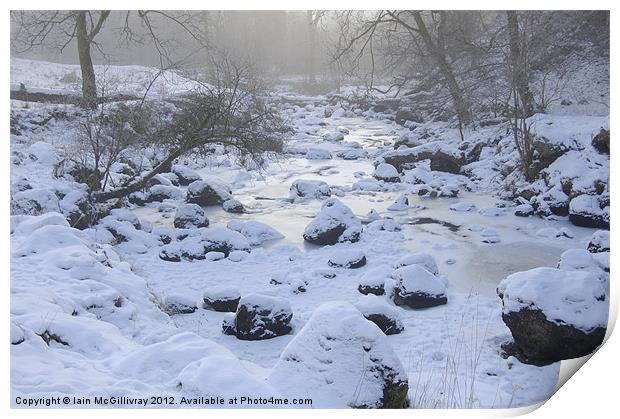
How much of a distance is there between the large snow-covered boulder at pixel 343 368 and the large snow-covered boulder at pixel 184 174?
3.49 meters

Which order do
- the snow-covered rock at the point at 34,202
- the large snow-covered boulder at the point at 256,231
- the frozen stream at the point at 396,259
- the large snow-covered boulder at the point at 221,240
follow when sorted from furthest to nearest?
1. the large snow-covered boulder at the point at 221,240
2. the large snow-covered boulder at the point at 256,231
3. the snow-covered rock at the point at 34,202
4. the frozen stream at the point at 396,259

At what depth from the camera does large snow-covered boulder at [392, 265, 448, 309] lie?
4902mm

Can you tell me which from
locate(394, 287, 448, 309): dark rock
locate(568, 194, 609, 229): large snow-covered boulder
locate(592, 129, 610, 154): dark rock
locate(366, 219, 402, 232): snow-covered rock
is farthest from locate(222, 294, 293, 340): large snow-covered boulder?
locate(592, 129, 610, 154): dark rock

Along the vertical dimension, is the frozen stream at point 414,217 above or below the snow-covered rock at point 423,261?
above

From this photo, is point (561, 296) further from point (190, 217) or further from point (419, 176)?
point (190, 217)

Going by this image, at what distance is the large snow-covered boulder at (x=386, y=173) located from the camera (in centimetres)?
617

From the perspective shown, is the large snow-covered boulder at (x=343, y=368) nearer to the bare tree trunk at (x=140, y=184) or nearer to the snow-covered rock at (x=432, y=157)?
the bare tree trunk at (x=140, y=184)

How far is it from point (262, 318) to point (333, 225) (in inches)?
65.2

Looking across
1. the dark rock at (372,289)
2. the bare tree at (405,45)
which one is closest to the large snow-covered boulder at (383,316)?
the dark rock at (372,289)

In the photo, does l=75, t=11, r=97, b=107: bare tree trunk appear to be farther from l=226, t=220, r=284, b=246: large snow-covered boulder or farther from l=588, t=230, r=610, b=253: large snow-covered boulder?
l=588, t=230, r=610, b=253: large snow-covered boulder

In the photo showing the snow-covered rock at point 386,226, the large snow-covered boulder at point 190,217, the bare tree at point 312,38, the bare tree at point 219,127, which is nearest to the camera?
the bare tree at point 312,38

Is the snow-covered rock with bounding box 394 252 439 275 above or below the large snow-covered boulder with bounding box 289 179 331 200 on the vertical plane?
below

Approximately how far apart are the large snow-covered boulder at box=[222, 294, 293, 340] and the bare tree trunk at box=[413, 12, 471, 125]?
2.40m

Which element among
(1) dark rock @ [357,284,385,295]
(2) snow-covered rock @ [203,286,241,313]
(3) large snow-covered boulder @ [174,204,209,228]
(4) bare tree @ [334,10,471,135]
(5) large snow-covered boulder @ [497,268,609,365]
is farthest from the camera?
(3) large snow-covered boulder @ [174,204,209,228]
